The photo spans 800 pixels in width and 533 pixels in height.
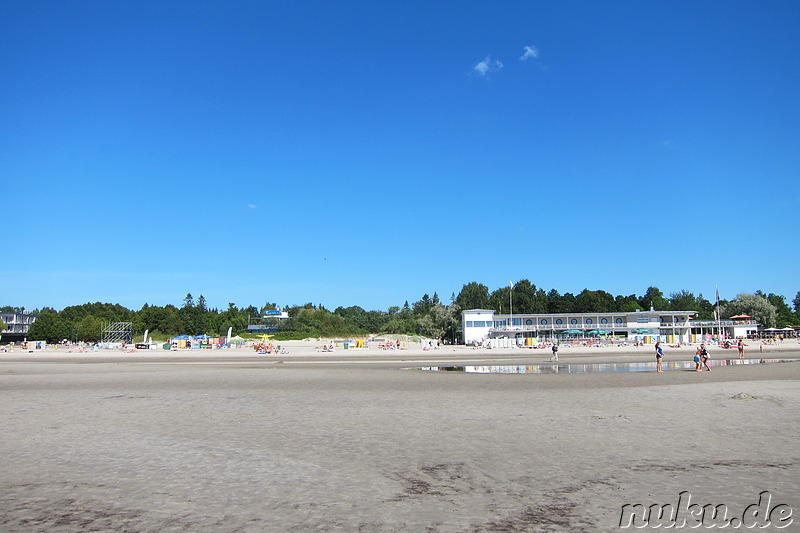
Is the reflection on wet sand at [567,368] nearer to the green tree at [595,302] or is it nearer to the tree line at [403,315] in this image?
the tree line at [403,315]

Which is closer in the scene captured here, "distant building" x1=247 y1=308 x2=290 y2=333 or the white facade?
"distant building" x1=247 y1=308 x2=290 y2=333

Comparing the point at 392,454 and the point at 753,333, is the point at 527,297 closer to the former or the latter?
the point at 753,333

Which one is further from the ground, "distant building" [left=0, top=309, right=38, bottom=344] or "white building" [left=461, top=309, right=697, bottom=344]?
"distant building" [left=0, top=309, right=38, bottom=344]

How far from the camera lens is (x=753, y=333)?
88.6 metres

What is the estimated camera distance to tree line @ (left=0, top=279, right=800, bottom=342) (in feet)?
333

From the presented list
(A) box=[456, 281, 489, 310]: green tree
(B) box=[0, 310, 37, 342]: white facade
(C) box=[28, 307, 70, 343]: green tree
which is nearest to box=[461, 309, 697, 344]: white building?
(A) box=[456, 281, 489, 310]: green tree

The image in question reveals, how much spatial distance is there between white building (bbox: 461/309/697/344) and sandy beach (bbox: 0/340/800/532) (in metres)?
63.7

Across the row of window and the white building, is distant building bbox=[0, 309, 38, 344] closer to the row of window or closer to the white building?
the white building

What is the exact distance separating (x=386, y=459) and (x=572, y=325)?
80.8 metres

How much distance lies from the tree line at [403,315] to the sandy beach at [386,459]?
7678 cm

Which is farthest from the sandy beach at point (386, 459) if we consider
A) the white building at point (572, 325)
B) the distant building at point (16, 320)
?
the distant building at point (16, 320)

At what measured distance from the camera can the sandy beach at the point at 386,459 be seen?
6234mm

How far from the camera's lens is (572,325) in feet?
279

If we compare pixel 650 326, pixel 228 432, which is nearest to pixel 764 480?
pixel 228 432
